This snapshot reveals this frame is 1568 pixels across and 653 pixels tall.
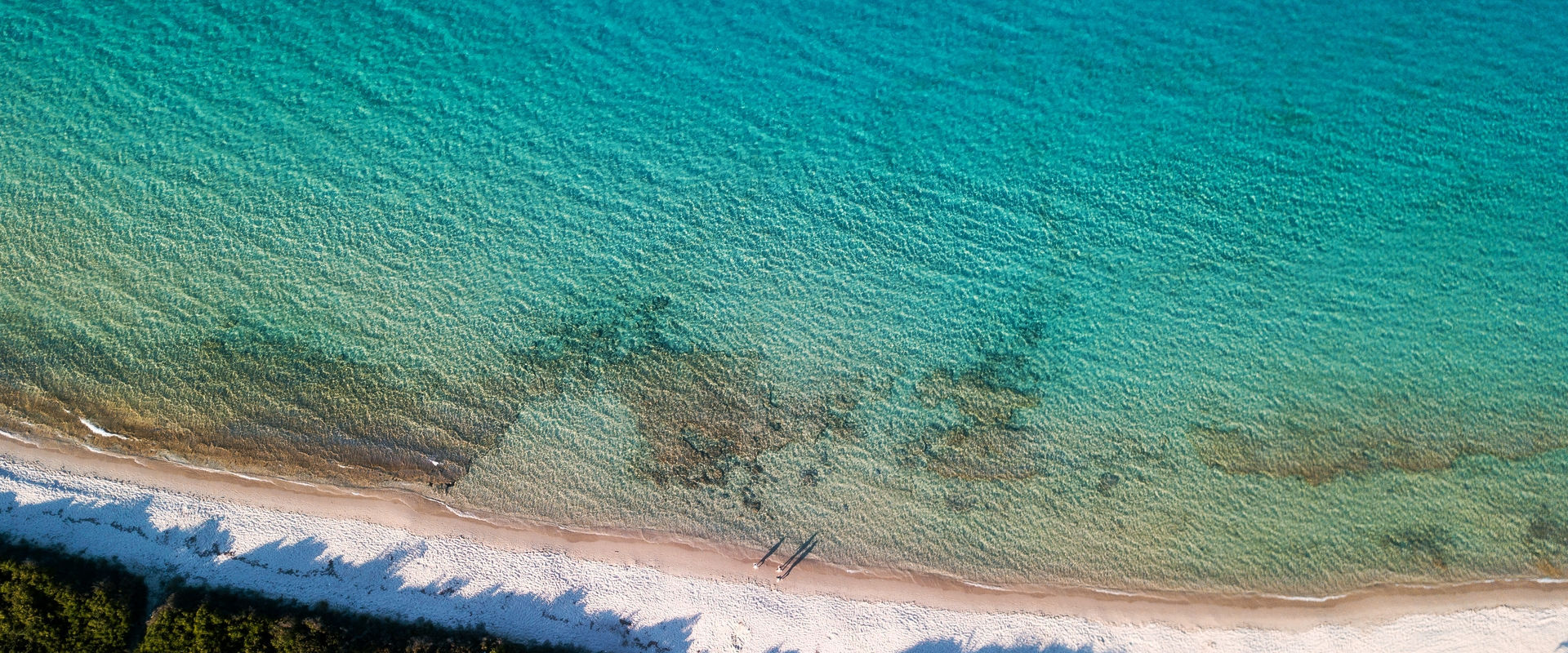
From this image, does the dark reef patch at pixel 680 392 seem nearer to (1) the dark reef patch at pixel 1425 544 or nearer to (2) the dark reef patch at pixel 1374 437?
(2) the dark reef patch at pixel 1374 437

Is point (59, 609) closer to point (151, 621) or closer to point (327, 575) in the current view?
point (151, 621)

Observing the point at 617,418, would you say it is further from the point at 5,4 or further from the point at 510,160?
the point at 5,4

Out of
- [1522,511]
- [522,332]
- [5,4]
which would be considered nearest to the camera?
[1522,511]

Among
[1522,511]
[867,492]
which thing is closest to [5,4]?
[867,492]

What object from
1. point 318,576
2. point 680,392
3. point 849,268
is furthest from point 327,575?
point 849,268

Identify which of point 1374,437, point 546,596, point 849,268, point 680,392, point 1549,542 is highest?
point 849,268

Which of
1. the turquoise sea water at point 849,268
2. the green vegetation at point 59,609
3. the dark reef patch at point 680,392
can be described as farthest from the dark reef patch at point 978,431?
the green vegetation at point 59,609

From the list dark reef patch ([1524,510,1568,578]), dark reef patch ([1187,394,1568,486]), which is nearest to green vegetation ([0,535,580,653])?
dark reef patch ([1187,394,1568,486])

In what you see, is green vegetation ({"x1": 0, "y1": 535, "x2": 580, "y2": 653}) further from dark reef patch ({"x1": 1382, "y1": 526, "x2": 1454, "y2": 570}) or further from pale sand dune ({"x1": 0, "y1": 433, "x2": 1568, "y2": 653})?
dark reef patch ({"x1": 1382, "y1": 526, "x2": 1454, "y2": 570})
